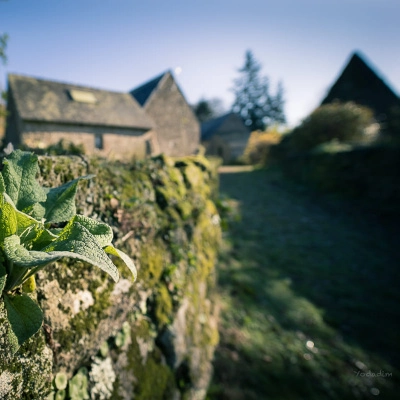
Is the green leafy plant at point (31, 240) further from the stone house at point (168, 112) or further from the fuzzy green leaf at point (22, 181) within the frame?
the stone house at point (168, 112)

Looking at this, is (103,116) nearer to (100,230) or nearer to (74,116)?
(74,116)

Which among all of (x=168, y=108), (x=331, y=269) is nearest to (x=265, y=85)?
(x=168, y=108)

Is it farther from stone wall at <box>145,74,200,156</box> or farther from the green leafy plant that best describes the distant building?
the green leafy plant

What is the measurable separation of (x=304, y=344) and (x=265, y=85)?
189ft

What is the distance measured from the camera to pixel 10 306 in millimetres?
946

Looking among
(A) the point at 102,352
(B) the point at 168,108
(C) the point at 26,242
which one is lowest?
(A) the point at 102,352

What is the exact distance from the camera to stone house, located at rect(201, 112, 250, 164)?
111 feet

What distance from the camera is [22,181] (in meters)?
1.11

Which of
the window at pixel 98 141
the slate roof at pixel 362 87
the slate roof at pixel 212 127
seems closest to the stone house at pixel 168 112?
the window at pixel 98 141

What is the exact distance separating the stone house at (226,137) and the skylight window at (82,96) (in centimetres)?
1639

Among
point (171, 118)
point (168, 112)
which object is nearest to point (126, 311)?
point (171, 118)

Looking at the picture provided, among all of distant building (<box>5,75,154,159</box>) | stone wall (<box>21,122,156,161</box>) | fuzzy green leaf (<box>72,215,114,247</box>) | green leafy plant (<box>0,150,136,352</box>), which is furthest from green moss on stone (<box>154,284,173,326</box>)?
distant building (<box>5,75,154,159</box>)

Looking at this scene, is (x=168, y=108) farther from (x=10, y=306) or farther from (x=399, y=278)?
(x=10, y=306)

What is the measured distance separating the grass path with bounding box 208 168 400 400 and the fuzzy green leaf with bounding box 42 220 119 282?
9.03 ft
